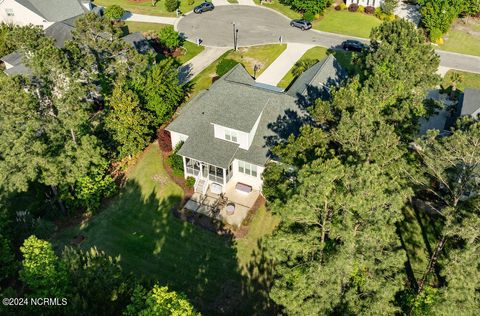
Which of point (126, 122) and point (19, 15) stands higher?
point (19, 15)

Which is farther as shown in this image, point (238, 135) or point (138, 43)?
point (138, 43)

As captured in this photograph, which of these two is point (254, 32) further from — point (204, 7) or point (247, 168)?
point (247, 168)

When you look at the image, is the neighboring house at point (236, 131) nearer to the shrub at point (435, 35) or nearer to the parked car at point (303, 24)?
the parked car at point (303, 24)

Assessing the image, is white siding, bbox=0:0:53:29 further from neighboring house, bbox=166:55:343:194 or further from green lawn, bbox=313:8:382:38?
green lawn, bbox=313:8:382:38

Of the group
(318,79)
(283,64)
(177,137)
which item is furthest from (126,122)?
(283,64)

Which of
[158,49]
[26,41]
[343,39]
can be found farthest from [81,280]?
[343,39]
